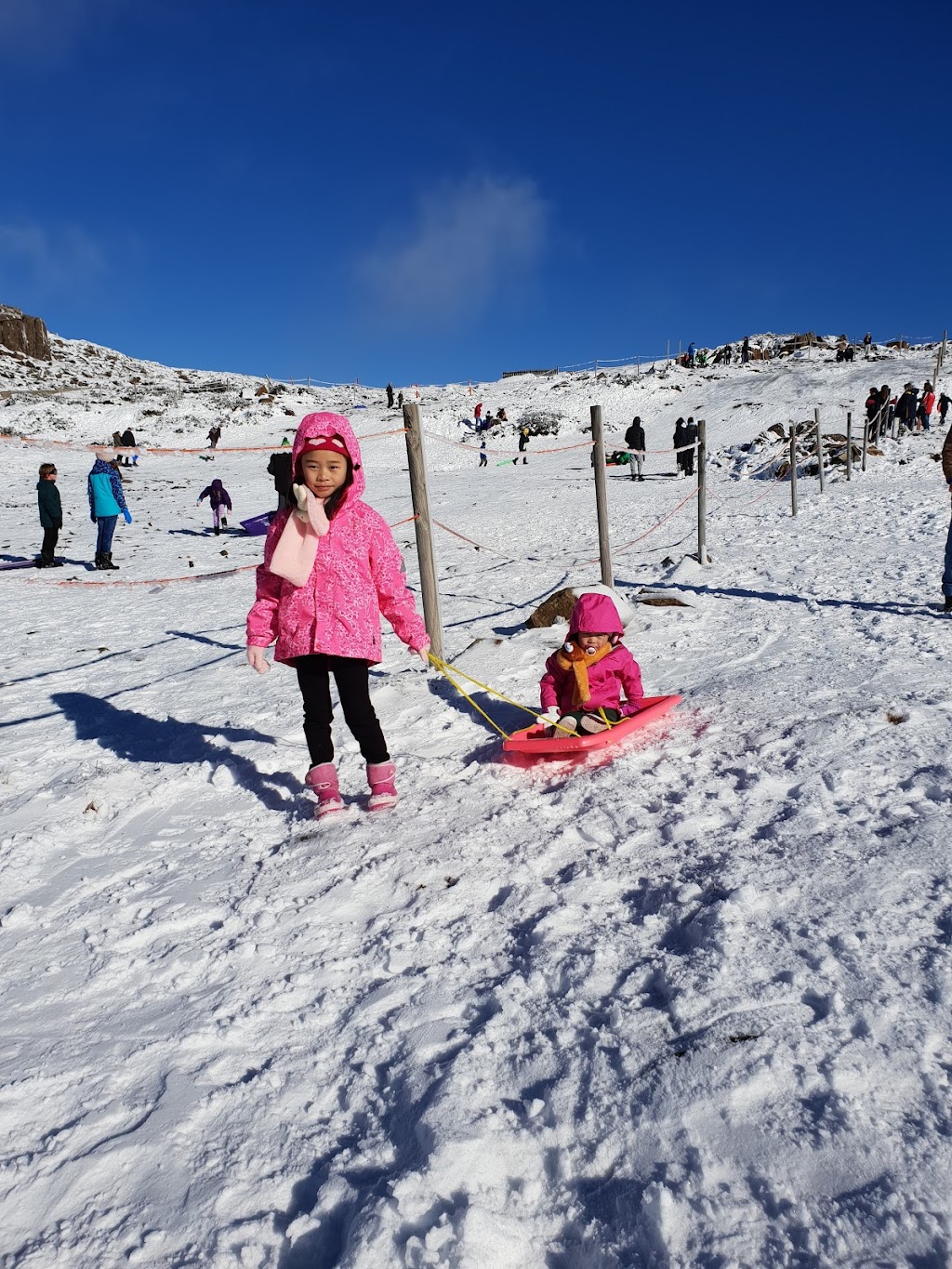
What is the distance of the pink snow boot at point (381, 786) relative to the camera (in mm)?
3613

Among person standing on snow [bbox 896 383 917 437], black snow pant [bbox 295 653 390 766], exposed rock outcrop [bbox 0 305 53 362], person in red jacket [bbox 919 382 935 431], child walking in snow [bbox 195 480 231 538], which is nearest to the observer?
black snow pant [bbox 295 653 390 766]

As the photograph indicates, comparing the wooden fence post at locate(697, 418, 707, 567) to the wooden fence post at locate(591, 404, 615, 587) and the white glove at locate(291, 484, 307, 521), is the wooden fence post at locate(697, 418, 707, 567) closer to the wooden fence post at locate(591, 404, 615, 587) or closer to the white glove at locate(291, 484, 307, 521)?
the wooden fence post at locate(591, 404, 615, 587)

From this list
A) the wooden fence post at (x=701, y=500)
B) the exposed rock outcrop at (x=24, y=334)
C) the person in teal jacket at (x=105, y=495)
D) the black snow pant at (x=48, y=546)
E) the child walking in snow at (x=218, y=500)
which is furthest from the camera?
the exposed rock outcrop at (x=24, y=334)

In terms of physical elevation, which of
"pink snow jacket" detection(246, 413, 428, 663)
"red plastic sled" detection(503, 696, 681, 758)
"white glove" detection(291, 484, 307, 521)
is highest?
"white glove" detection(291, 484, 307, 521)

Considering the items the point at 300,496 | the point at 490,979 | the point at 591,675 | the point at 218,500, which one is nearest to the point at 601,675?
the point at 591,675

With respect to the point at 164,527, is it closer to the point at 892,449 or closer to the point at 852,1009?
the point at 852,1009

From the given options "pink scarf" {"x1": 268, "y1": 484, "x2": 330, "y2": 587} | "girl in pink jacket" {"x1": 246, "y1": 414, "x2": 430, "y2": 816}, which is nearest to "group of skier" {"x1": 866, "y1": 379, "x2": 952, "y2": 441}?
"girl in pink jacket" {"x1": 246, "y1": 414, "x2": 430, "y2": 816}

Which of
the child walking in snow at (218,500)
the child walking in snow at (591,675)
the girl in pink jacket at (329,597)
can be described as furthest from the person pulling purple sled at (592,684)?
the child walking in snow at (218,500)

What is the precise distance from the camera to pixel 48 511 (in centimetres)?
1181

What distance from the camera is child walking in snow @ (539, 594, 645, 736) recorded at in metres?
4.25

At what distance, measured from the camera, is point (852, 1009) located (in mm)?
1938

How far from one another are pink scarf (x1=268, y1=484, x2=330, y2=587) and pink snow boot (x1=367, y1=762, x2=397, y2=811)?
0.96 meters

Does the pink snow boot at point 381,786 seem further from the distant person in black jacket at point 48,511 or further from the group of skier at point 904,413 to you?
the group of skier at point 904,413

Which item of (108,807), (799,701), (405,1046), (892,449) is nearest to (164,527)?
(108,807)
